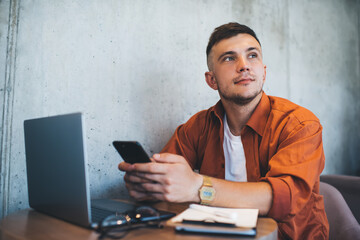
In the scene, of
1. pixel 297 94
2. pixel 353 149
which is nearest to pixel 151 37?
pixel 297 94

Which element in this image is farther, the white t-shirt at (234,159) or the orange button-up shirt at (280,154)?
the white t-shirt at (234,159)

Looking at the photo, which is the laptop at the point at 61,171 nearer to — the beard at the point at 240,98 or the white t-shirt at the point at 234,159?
the white t-shirt at the point at 234,159

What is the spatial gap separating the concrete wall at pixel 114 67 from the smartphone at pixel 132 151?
2.05ft

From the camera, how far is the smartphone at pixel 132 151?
0.96 metres

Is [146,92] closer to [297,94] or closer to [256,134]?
[256,134]

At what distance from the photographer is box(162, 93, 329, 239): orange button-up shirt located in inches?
43.1

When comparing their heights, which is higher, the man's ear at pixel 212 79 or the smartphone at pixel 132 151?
the man's ear at pixel 212 79

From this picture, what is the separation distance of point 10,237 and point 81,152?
33 centimetres

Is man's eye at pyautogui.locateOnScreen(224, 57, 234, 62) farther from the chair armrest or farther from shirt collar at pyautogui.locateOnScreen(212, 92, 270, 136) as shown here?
the chair armrest

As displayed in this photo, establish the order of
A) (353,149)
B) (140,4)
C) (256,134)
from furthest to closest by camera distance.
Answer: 1. (353,149)
2. (140,4)
3. (256,134)

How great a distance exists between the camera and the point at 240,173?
1512mm

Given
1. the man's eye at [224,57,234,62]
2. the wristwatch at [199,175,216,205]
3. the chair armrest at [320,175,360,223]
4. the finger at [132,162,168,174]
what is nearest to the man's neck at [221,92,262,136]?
the man's eye at [224,57,234,62]

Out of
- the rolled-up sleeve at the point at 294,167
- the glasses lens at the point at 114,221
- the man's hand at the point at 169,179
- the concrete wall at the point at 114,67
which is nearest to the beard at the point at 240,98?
the rolled-up sleeve at the point at 294,167

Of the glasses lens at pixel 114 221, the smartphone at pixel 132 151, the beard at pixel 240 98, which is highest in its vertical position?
the beard at pixel 240 98
